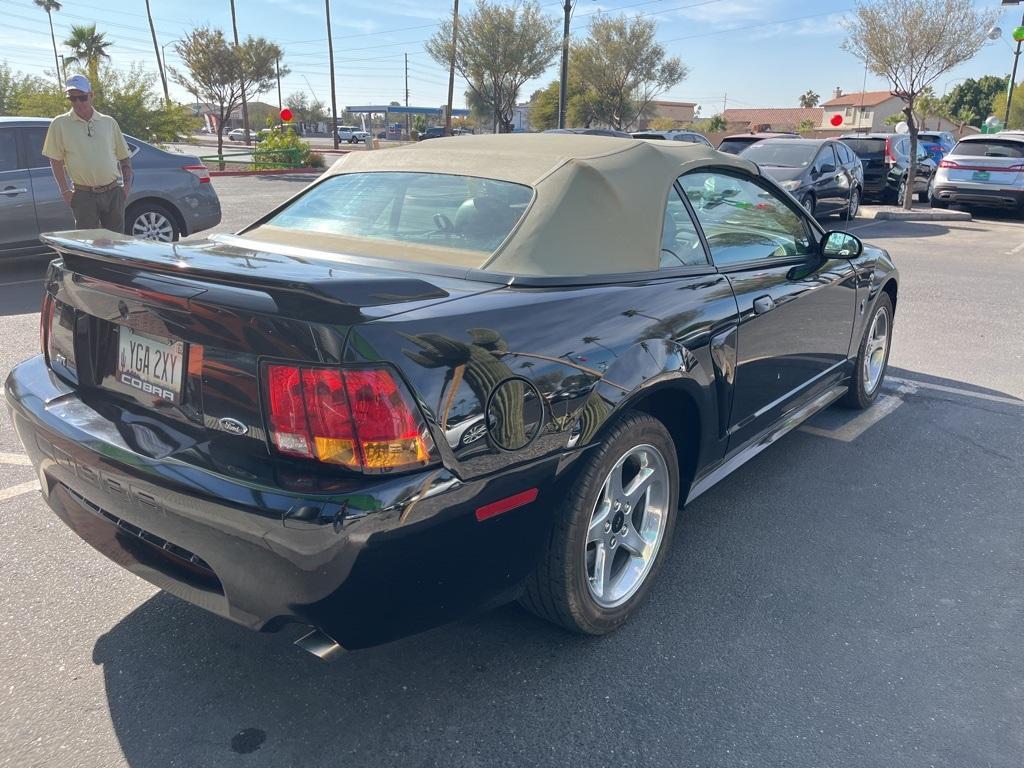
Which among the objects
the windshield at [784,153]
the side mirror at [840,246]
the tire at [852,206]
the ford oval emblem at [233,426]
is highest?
the windshield at [784,153]

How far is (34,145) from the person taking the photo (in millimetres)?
7977

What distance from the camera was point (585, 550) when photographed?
2.50m

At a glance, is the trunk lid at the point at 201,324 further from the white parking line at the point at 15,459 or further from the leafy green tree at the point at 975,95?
the leafy green tree at the point at 975,95

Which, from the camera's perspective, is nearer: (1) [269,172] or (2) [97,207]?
(2) [97,207]

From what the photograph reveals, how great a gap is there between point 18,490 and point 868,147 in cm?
1847

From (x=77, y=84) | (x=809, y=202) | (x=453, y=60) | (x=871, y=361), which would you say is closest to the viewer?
(x=871, y=361)

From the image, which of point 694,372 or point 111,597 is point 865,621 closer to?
point 694,372

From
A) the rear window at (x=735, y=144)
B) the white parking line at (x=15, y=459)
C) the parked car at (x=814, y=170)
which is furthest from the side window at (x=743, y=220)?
the rear window at (x=735, y=144)

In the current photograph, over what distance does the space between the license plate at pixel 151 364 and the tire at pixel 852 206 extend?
562 inches

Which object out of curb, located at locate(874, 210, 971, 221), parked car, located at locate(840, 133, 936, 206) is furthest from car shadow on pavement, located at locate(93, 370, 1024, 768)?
parked car, located at locate(840, 133, 936, 206)

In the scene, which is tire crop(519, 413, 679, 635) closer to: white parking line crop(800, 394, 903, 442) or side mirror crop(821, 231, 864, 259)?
side mirror crop(821, 231, 864, 259)

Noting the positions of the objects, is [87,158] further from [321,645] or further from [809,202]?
[809,202]

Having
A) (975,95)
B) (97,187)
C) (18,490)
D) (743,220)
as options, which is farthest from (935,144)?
(975,95)

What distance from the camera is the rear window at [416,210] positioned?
2902 mm
